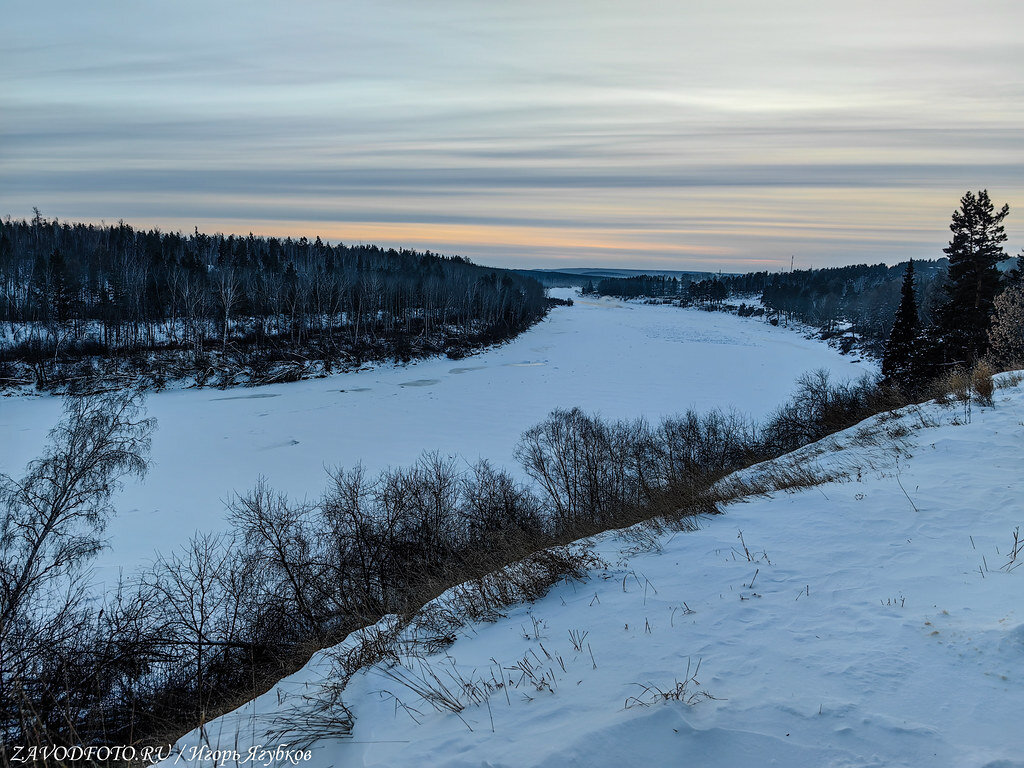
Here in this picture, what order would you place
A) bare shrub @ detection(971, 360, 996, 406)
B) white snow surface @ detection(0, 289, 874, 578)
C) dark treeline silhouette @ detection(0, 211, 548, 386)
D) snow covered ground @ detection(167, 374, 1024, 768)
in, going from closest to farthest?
snow covered ground @ detection(167, 374, 1024, 768) → bare shrub @ detection(971, 360, 996, 406) → white snow surface @ detection(0, 289, 874, 578) → dark treeline silhouette @ detection(0, 211, 548, 386)

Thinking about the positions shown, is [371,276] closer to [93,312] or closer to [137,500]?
[93,312]

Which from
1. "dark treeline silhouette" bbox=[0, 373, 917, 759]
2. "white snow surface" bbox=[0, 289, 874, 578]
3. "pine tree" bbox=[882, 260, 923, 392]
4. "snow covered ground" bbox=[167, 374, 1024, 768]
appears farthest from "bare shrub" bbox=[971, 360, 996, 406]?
"pine tree" bbox=[882, 260, 923, 392]

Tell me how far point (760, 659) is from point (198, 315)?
73.2 meters

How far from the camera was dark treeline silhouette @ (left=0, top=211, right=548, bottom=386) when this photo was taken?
53.6m

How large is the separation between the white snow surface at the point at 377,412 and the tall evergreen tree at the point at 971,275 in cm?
1191

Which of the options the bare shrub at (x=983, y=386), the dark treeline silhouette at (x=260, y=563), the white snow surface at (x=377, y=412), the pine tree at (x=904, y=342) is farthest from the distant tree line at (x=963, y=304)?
the bare shrub at (x=983, y=386)

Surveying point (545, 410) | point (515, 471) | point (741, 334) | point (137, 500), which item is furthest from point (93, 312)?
point (741, 334)

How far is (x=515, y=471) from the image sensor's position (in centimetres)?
2661

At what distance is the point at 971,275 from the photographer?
103 ft

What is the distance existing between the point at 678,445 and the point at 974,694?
2439 cm

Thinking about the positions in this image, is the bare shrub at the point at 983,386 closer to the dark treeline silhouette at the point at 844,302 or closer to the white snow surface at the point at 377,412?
the white snow surface at the point at 377,412

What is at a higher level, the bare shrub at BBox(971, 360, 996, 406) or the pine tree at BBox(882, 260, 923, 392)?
the pine tree at BBox(882, 260, 923, 392)

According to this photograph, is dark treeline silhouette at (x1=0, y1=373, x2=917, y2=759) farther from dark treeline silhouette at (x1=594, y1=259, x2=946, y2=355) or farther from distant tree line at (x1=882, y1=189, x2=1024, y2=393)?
dark treeline silhouette at (x1=594, y1=259, x2=946, y2=355)

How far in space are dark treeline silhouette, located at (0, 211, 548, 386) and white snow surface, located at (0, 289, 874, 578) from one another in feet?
16.5
